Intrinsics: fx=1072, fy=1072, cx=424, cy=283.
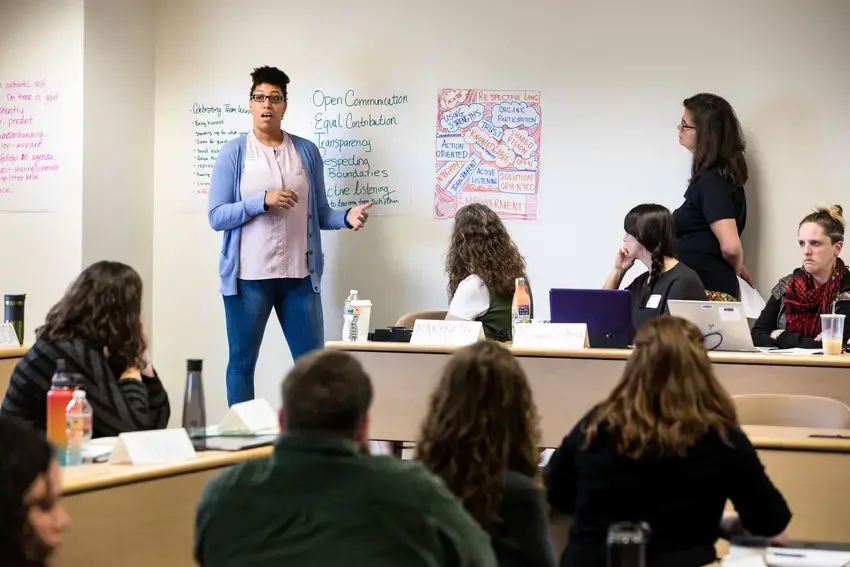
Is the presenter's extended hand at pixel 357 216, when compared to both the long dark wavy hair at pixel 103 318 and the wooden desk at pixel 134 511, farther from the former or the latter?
the wooden desk at pixel 134 511

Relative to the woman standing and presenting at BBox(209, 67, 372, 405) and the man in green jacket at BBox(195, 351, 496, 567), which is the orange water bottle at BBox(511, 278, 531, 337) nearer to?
the woman standing and presenting at BBox(209, 67, 372, 405)

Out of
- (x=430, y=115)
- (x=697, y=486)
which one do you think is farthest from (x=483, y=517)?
(x=430, y=115)

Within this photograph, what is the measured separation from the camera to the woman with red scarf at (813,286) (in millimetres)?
4438

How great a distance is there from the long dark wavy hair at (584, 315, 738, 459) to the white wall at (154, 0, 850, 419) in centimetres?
329

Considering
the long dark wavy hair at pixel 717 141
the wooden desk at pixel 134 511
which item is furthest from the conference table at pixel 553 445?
the long dark wavy hair at pixel 717 141

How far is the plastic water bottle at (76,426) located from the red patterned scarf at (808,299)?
312cm

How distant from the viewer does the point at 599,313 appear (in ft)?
13.4

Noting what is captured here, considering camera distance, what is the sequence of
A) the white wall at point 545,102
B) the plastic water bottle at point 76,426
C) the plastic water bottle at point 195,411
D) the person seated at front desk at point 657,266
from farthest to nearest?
the white wall at point 545,102 < the person seated at front desk at point 657,266 < the plastic water bottle at point 195,411 < the plastic water bottle at point 76,426

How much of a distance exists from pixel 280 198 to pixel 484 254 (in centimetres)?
114

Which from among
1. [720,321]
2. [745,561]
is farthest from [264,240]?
[745,561]

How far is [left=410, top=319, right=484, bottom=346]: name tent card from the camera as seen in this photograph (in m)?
4.21

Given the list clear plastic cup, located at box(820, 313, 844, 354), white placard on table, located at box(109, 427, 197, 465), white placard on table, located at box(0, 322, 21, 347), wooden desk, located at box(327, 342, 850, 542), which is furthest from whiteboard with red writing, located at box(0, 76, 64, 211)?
clear plastic cup, located at box(820, 313, 844, 354)

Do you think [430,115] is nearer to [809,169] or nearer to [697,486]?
[809,169]

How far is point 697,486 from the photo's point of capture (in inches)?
89.4
